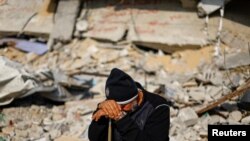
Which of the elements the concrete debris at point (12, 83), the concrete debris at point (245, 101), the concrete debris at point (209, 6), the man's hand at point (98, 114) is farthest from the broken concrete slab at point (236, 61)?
the man's hand at point (98, 114)

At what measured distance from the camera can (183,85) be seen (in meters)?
7.95

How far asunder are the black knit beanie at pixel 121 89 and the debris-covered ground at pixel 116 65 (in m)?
1.75

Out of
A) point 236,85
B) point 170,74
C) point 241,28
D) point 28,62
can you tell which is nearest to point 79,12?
point 28,62

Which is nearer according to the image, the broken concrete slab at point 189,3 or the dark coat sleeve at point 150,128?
the dark coat sleeve at point 150,128

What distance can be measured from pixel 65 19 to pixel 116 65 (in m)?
2.03

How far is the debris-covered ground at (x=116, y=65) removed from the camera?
21.8 ft

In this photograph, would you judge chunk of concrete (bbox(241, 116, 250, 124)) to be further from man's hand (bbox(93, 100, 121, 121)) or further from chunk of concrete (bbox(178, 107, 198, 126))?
man's hand (bbox(93, 100, 121, 121))

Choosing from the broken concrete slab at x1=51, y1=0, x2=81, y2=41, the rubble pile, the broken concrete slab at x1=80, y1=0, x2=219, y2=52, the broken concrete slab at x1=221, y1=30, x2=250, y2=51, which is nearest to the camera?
the rubble pile

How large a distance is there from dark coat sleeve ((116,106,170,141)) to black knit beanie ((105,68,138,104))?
0.49ft

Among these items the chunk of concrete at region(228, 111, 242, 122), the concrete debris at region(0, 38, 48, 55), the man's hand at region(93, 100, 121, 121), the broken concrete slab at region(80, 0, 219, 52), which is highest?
the man's hand at region(93, 100, 121, 121)

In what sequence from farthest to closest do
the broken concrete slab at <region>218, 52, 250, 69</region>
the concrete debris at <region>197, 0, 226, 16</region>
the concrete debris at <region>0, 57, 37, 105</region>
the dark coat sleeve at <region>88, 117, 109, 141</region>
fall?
the concrete debris at <region>197, 0, 226, 16</region>
the broken concrete slab at <region>218, 52, 250, 69</region>
the concrete debris at <region>0, 57, 37, 105</region>
the dark coat sleeve at <region>88, 117, 109, 141</region>

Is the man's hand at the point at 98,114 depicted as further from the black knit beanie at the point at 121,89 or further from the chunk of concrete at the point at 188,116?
the chunk of concrete at the point at 188,116

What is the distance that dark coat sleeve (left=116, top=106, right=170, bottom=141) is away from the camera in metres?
3.80

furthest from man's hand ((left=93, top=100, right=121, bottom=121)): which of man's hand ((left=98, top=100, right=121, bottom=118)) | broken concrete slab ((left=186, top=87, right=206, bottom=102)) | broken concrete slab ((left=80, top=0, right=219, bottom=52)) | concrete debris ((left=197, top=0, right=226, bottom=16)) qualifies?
concrete debris ((left=197, top=0, right=226, bottom=16))
